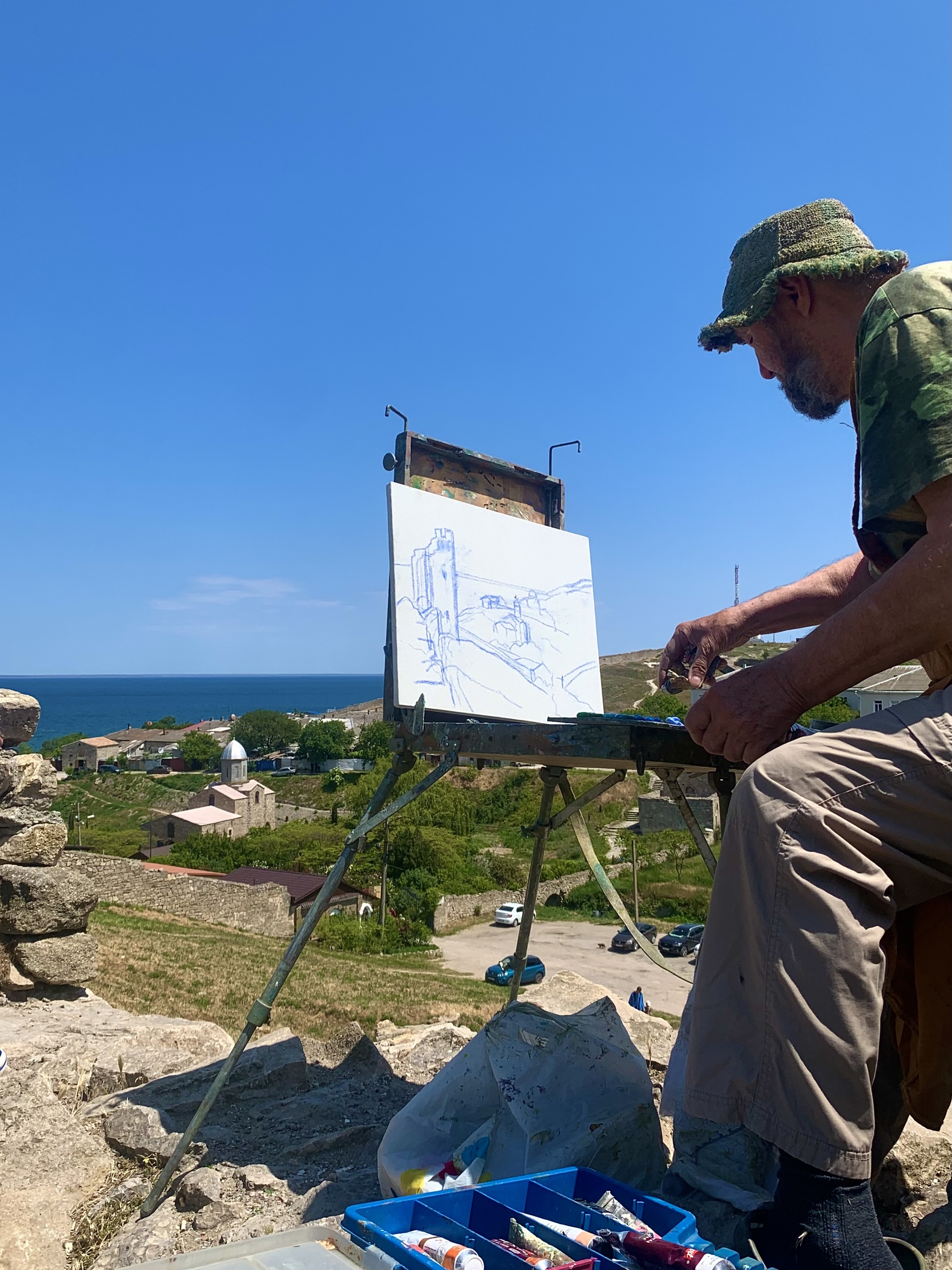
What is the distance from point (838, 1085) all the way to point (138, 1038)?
5611 mm

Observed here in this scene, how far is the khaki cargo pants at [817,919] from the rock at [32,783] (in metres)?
7.42

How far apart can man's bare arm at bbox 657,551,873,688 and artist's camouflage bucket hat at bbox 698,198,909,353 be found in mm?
923

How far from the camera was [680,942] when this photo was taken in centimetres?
2352

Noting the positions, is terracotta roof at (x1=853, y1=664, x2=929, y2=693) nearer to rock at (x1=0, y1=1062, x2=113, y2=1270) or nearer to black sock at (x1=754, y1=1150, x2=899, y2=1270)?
black sock at (x1=754, y1=1150, x2=899, y2=1270)

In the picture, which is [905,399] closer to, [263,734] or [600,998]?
[600,998]

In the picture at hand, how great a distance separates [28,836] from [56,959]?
1.11 metres

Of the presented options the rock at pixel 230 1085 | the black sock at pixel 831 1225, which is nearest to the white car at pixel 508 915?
the rock at pixel 230 1085

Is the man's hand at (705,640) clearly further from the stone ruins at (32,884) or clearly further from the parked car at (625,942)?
the parked car at (625,942)

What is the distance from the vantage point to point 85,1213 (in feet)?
10.6

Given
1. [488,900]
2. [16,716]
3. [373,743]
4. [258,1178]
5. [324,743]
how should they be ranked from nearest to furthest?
[258,1178]
[16,716]
[488,900]
[373,743]
[324,743]

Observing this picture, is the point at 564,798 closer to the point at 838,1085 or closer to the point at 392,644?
the point at 392,644

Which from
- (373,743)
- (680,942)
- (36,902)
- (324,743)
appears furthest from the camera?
(324,743)

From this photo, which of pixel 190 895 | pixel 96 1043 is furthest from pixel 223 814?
pixel 96 1043

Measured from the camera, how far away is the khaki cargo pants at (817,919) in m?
1.48
